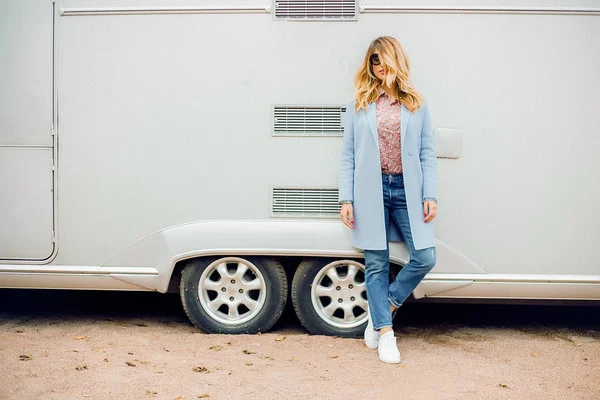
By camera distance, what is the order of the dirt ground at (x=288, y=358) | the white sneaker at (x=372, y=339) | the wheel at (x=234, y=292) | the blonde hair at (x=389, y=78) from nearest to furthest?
the dirt ground at (x=288, y=358)
the blonde hair at (x=389, y=78)
the white sneaker at (x=372, y=339)
the wheel at (x=234, y=292)

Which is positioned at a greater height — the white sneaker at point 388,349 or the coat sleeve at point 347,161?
the coat sleeve at point 347,161

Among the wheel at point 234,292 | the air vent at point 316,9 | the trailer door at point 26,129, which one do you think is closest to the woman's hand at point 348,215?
the wheel at point 234,292

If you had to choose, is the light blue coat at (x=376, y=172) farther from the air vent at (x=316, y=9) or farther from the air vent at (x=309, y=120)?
the air vent at (x=316, y=9)

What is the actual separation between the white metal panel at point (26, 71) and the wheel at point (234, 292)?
143 centimetres

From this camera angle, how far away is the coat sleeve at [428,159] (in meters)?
4.72

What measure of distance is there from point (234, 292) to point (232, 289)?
1.1 inches

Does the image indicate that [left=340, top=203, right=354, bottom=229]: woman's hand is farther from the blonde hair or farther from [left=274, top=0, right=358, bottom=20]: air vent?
[left=274, top=0, right=358, bottom=20]: air vent

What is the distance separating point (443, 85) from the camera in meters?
4.93

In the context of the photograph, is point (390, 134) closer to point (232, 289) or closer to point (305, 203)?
point (305, 203)

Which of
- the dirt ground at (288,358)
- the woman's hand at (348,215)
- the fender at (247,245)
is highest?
the woman's hand at (348,215)

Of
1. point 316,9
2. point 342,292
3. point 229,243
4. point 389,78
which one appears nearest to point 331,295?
point 342,292

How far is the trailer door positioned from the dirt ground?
0.74 m

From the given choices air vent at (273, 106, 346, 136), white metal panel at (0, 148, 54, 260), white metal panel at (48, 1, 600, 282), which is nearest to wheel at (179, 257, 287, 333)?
white metal panel at (48, 1, 600, 282)

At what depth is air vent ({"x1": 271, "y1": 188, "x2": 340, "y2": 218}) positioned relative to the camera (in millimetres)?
5027
